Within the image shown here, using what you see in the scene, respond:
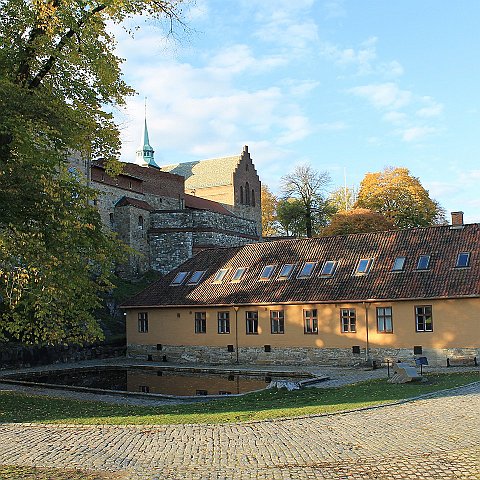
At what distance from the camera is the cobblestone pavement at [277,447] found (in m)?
8.34

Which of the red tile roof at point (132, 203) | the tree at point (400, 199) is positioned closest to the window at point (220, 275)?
the red tile roof at point (132, 203)

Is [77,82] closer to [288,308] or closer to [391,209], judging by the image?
[288,308]

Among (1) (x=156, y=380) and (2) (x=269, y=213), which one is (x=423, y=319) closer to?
(1) (x=156, y=380)

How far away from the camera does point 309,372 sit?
2397cm

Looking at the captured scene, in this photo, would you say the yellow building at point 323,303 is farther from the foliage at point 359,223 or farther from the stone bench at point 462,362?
the foliage at point 359,223

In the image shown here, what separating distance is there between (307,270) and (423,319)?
21.1 ft

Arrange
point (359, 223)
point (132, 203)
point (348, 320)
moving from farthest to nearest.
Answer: point (359, 223), point (132, 203), point (348, 320)

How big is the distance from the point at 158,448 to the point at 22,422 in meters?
4.54

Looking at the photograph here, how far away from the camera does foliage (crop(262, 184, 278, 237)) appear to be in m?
78.1

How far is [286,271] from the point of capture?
3008cm

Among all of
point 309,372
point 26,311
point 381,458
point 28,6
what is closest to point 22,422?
point 26,311

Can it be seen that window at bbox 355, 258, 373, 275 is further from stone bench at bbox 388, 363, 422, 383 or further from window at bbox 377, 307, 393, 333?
stone bench at bbox 388, 363, 422, 383

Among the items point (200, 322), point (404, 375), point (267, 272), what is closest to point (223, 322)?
point (200, 322)

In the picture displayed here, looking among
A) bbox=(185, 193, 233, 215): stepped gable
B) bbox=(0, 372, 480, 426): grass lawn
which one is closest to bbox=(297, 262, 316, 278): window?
bbox=(0, 372, 480, 426): grass lawn
